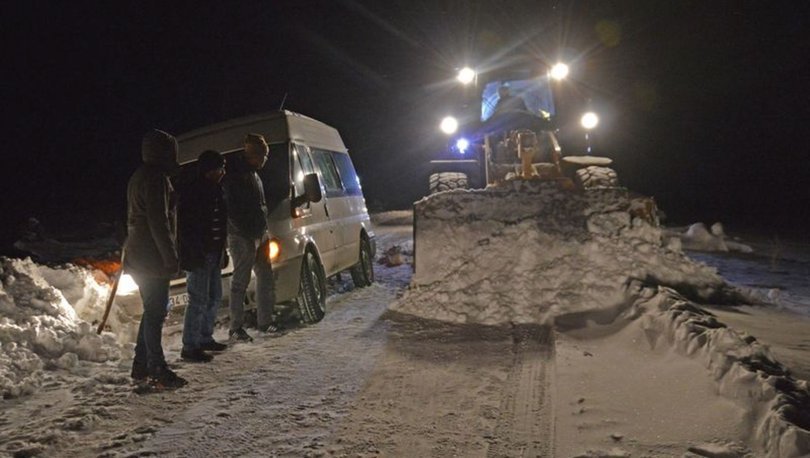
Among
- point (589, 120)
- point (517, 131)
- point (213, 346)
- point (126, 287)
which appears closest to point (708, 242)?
point (589, 120)

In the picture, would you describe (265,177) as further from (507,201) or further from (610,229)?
(610,229)

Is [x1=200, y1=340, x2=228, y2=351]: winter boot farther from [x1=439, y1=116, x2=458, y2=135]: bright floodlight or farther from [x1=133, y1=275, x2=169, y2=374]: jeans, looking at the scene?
[x1=439, y1=116, x2=458, y2=135]: bright floodlight

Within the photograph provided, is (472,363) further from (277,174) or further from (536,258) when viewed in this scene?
(277,174)

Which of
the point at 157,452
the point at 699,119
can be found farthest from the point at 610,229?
the point at 699,119

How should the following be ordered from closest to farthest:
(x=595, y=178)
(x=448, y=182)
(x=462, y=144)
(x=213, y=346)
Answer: (x=213, y=346), (x=595, y=178), (x=448, y=182), (x=462, y=144)

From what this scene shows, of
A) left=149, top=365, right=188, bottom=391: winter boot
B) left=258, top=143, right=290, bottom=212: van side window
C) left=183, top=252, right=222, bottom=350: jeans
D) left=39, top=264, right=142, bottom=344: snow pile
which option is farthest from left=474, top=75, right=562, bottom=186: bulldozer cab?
left=149, top=365, right=188, bottom=391: winter boot

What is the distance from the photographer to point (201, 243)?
17.7 feet

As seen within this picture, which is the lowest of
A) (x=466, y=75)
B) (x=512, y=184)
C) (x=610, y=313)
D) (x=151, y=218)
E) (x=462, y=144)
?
(x=610, y=313)

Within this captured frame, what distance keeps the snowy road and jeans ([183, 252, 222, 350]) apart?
0.28 metres

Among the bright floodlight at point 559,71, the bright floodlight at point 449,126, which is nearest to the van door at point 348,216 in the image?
the bright floodlight at point 449,126

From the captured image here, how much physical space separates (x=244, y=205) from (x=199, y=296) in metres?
1.05

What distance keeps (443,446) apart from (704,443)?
1.47 metres

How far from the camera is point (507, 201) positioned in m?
8.45

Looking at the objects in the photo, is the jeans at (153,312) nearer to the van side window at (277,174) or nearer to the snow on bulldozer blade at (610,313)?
the van side window at (277,174)
